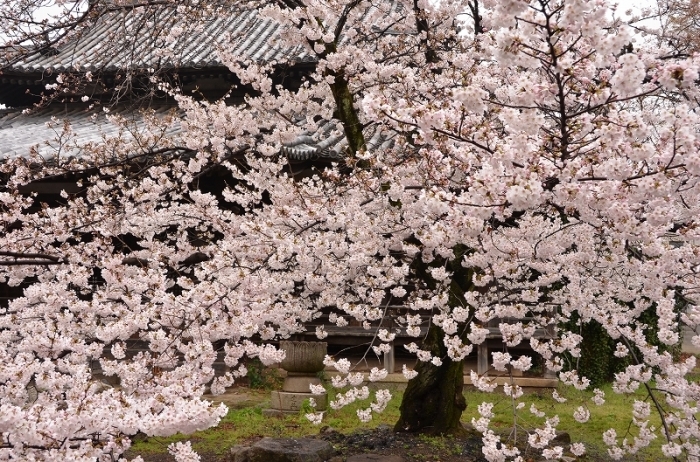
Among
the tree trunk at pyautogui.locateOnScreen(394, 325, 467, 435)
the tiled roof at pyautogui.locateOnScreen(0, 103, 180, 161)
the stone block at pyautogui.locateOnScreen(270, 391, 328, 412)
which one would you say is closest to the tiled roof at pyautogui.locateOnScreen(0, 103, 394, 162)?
the tiled roof at pyautogui.locateOnScreen(0, 103, 180, 161)

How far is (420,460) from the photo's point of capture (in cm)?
675

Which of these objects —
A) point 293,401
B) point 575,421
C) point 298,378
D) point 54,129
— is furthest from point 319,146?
point 575,421

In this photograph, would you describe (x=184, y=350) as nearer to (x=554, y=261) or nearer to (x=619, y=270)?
(x=554, y=261)

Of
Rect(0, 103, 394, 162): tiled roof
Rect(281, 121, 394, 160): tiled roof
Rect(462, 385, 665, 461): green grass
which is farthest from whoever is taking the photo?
Rect(0, 103, 394, 162): tiled roof

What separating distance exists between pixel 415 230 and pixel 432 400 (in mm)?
2643

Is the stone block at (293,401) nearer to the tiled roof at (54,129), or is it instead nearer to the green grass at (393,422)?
the green grass at (393,422)

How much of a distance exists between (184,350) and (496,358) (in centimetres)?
244

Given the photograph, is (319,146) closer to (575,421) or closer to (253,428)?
(253,428)

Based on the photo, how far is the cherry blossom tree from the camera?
356 centimetres

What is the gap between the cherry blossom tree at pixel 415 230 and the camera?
3.56 metres

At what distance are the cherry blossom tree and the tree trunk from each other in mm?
25

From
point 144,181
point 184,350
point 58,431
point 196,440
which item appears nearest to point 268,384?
point 196,440

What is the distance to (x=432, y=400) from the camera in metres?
7.52

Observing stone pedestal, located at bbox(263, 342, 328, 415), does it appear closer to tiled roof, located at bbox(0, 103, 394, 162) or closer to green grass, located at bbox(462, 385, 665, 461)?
green grass, located at bbox(462, 385, 665, 461)
